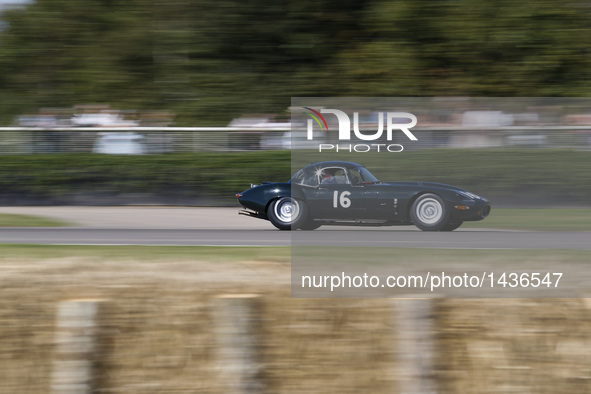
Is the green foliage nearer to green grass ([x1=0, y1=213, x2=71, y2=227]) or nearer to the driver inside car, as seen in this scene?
green grass ([x1=0, y1=213, x2=71, y2=227])

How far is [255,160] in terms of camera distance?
1855 cm

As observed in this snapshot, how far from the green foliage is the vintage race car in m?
10.9

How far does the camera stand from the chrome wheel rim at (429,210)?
8242mm

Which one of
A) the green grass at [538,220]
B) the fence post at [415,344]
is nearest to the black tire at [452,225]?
the green grass at [538,220]

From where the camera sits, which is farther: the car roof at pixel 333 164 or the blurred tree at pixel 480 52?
the blurred tree at pixel 480 52

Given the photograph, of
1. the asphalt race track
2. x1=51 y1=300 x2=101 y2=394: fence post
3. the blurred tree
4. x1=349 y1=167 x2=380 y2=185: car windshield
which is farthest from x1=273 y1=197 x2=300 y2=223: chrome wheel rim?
the blurred tree

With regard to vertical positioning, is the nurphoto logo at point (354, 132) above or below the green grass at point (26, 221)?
above

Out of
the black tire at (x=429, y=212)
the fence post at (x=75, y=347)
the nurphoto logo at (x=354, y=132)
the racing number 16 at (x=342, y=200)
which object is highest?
the nurphoto logo at (x=354, y=132)

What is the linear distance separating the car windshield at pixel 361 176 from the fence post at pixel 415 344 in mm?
1437

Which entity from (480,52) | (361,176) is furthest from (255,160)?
(361,176)

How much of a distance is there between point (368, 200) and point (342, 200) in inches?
10.3

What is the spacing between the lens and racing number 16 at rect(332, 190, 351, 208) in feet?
26.4

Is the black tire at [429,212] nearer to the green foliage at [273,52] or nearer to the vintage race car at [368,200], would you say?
the vintage race car at [368,200]

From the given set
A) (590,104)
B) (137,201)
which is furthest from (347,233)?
(137,201)
